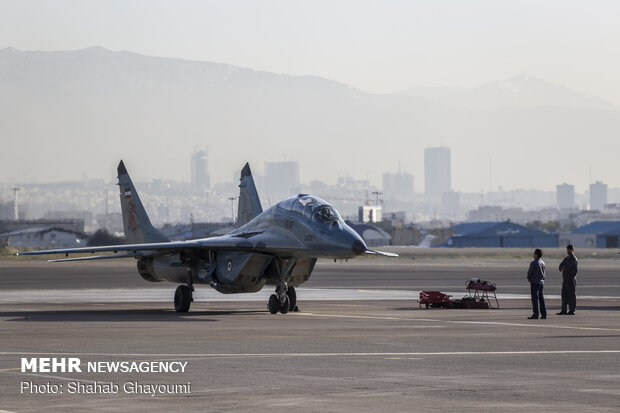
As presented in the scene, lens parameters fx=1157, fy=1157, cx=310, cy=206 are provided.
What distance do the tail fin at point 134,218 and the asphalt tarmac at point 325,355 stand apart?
2.33 m

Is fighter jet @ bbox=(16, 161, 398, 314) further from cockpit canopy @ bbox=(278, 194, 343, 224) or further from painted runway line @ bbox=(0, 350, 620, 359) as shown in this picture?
Answer: painted runway line @ bbox=(0, 350, 620, 359)

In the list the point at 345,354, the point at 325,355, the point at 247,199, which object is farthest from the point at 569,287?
the point at 325,355

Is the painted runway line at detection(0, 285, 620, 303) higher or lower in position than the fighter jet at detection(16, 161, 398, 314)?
lower

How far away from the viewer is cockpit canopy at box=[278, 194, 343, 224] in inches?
1277

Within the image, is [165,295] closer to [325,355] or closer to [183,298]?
[183,298]

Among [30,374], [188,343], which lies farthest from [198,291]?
[30,374]

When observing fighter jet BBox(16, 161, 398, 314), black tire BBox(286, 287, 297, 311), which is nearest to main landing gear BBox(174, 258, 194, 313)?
fighter jet BBox(16, 161, 398, 314)

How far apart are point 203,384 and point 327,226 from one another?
53.5 feet

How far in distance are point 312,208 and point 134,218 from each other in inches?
356

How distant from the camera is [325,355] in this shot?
20.2 meters

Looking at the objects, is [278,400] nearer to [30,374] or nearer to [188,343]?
[30,374]

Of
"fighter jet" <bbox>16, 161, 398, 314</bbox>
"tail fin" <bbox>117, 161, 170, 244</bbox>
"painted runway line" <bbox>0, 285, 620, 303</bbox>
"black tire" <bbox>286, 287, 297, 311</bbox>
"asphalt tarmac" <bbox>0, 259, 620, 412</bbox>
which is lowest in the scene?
"asphalt tarmac" <bbox>0, 259, 620, 412</bbox>

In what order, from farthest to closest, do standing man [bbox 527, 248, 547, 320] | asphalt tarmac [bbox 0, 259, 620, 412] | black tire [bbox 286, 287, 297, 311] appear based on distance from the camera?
1. black tire [bbox 286, 287, 297, 311]
2. standing man [bbox 527, 248, 547, 320]
3. asphalt tarmac [bbox 0, 259, 620, 412]

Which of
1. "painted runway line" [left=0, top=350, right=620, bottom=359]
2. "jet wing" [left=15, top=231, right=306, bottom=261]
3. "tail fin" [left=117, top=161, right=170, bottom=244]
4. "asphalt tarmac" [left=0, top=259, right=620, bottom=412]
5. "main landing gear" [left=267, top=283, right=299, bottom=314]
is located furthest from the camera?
"tail fin" [left=117, top=161, right=170, bottom=244]
